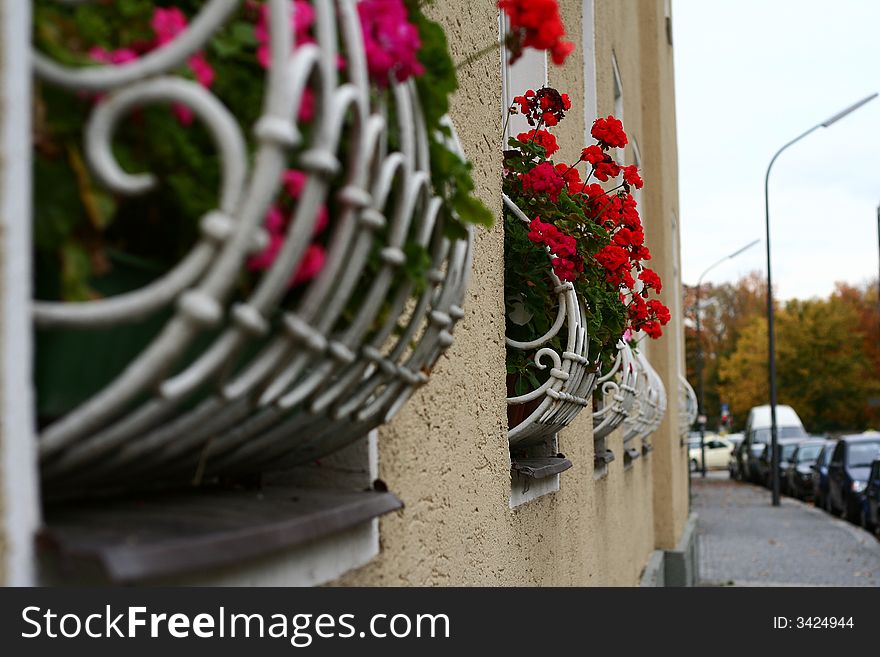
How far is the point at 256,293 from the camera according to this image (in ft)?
3.90

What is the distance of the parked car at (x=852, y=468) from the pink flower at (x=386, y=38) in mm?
20172

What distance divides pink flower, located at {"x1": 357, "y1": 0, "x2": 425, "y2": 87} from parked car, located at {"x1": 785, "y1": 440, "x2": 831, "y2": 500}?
2750 centimetres

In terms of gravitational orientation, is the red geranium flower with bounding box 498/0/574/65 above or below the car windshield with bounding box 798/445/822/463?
above

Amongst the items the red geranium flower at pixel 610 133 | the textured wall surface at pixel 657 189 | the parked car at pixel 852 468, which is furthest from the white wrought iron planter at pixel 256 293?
the parked car at pixel 852 468

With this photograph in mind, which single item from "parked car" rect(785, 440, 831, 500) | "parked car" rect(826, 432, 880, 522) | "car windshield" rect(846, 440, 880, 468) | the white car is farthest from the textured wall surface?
the white car

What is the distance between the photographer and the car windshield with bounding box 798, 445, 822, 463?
29191mm

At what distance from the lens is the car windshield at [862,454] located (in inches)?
834

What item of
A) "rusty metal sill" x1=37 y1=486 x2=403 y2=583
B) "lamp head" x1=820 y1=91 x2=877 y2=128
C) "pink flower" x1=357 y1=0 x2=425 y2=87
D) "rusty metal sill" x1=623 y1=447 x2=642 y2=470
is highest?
"lamp head" x1=820 y1=91 x2=877 y2=128

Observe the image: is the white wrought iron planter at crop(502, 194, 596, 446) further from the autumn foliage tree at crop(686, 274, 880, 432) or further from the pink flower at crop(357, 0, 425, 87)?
the autumn foliage tree at crop(686, 274, 880, 432)

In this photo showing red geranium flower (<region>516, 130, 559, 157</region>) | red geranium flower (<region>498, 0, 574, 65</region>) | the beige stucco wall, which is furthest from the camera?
red geranium flower (<region>516, 130, 559, 157</region>)

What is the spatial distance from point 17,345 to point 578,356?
273 cm

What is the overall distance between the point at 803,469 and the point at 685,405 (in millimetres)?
12442

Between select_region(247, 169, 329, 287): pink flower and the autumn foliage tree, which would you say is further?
the autumn foliage tree
